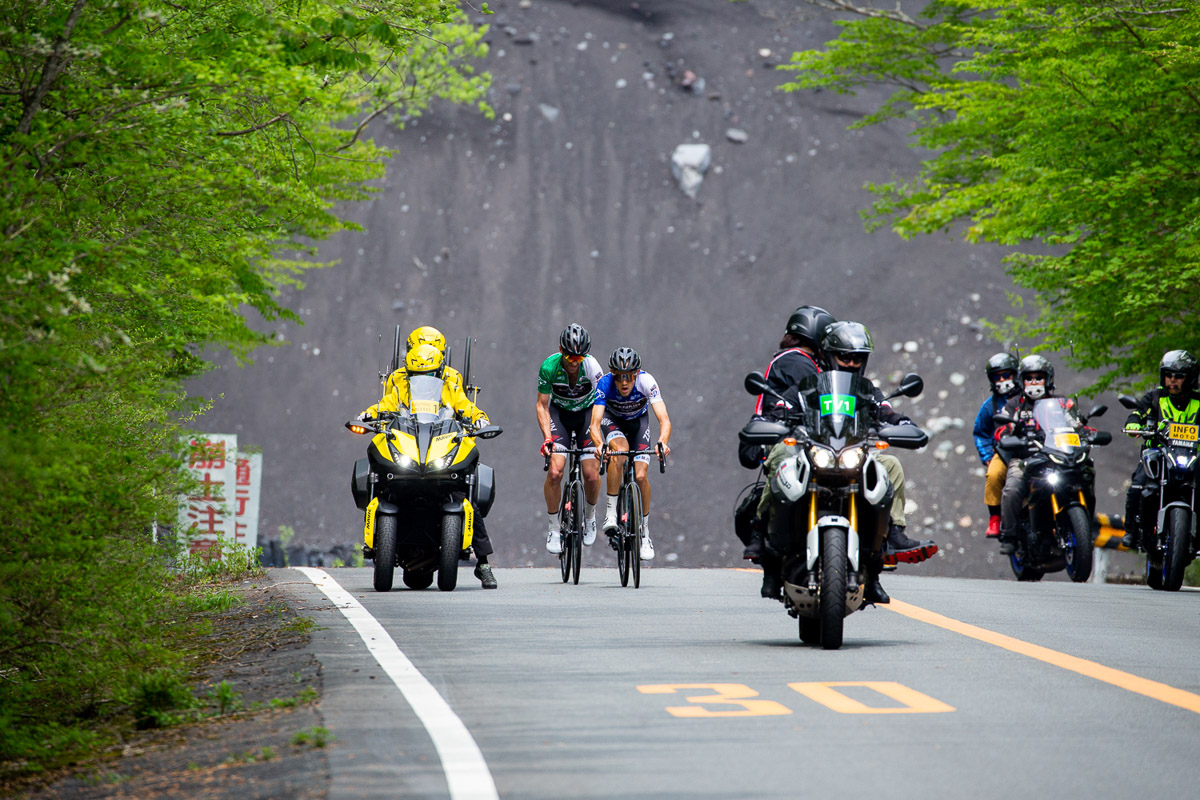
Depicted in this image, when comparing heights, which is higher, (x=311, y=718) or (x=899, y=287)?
(x=899, y=287)

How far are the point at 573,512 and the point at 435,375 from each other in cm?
223

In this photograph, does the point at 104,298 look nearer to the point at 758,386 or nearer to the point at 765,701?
the point at 758,386

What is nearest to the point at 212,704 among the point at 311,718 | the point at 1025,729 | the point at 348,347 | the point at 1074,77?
the point at 311,718

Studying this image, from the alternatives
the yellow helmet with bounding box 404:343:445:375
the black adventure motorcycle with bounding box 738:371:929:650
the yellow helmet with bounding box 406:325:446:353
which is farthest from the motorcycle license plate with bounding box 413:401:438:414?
the black adventure motorcycle with bounding box 738:371:929:650

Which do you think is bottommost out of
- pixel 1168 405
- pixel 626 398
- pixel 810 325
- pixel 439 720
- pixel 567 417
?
pixel 439 720

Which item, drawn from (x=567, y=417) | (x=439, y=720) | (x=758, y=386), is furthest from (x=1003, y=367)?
(x=439, y=720)

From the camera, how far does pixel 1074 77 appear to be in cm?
1903

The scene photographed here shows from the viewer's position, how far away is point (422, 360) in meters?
13.6

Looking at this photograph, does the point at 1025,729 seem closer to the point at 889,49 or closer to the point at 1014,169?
the point at 1014,169

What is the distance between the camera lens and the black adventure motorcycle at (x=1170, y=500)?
1534cm

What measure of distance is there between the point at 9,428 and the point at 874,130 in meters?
41.0

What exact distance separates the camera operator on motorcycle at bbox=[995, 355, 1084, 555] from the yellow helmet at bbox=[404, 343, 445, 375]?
24.3 feet

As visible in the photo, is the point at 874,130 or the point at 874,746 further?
the point at 874,130

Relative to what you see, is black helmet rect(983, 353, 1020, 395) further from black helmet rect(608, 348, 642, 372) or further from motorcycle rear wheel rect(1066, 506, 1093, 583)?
black helmet rect(608, 348, 642, 372)
